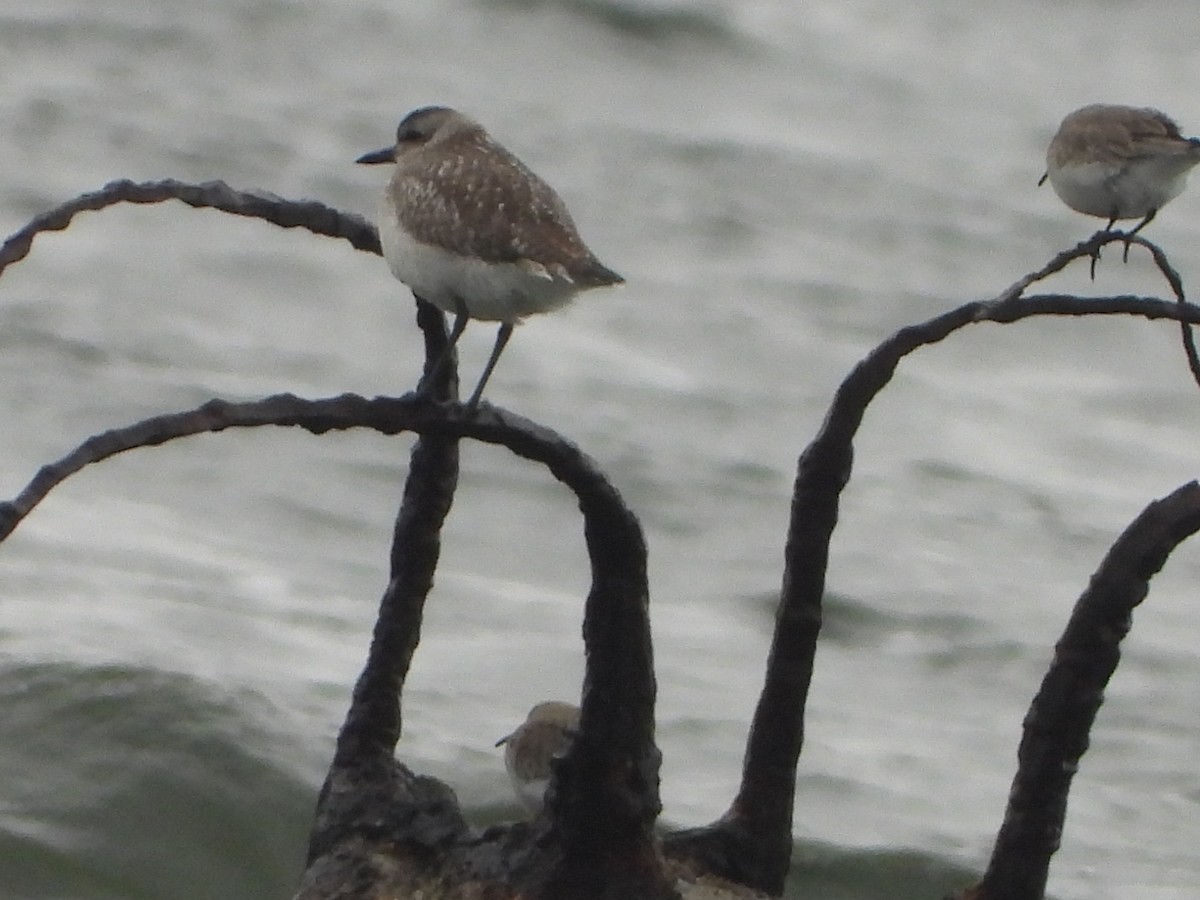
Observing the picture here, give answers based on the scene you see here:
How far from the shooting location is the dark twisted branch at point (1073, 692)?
465 centimetres

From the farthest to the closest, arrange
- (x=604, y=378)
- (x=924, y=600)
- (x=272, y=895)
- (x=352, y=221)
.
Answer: (x=604, y=378) → (x=924, y=600) → (x=272, y=895) → (x=352, y=221)

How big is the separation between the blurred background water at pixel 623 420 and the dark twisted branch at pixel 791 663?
1.60 m

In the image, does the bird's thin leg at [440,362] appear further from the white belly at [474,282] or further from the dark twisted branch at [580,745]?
the dark twisted branch at [580,745]

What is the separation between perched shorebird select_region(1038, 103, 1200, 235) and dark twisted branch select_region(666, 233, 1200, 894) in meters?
2.36

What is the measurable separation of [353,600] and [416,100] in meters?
9.41

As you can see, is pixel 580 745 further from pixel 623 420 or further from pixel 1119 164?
pixel 623 420

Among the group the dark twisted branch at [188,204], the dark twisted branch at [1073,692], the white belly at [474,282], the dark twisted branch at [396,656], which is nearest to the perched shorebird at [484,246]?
the white belly at [474,282]

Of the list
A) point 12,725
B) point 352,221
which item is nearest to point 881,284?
point 12,725

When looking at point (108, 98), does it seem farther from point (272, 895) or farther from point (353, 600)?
point (272, 895)

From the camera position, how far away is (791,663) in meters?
5.14

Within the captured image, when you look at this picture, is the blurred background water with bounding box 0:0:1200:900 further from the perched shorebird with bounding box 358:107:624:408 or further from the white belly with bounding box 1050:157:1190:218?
the white belly with bounding box 1050:157:1190:218

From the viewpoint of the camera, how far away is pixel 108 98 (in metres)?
20.7

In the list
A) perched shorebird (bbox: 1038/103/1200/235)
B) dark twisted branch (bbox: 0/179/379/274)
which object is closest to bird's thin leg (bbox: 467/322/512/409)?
dark twisted branch (bbox: 0/179/379/274)

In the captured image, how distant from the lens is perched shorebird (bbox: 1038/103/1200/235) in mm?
7664
